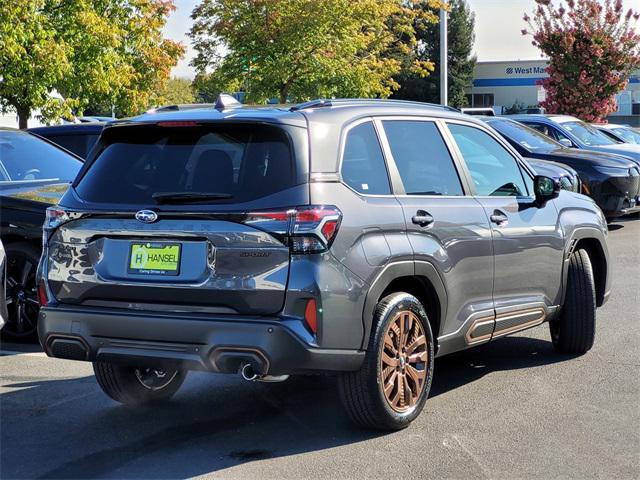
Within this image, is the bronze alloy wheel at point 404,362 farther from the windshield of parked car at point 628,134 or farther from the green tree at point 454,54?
the green tree at point 454,54

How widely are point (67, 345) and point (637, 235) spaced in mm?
11217

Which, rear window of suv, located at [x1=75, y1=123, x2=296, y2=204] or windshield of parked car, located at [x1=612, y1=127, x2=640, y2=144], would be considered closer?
rear window of suv, located at [x1=75, y1=123, x2=296, y2=204]

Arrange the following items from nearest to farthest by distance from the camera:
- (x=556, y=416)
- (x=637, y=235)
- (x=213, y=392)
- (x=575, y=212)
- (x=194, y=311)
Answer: (x=194, y=311) < (x=556, y=416) < (x=213, y=392) < (x=575, y=212) < (x=637, y=235)

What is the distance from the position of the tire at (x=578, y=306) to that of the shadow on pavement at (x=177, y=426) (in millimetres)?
399

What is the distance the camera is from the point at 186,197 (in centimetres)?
509

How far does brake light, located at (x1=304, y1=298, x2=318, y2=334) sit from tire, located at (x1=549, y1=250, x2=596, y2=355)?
2967 mm

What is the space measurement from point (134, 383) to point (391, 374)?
1683mm

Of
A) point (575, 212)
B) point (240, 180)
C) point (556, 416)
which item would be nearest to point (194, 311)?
point (240, 180)

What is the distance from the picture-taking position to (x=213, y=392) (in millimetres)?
6488

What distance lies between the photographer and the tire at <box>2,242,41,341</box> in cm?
802

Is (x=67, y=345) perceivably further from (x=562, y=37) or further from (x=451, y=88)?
(x=451, y=88)

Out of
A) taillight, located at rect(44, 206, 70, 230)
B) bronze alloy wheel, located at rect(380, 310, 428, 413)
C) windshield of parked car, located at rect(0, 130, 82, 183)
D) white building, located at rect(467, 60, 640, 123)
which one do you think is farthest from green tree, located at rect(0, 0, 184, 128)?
white building, located at rect(467, 60, 640, 123)

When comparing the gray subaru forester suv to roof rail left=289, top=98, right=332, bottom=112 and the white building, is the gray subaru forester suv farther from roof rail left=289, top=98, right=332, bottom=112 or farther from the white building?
the white building

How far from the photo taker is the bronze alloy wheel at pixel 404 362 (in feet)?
17.7
